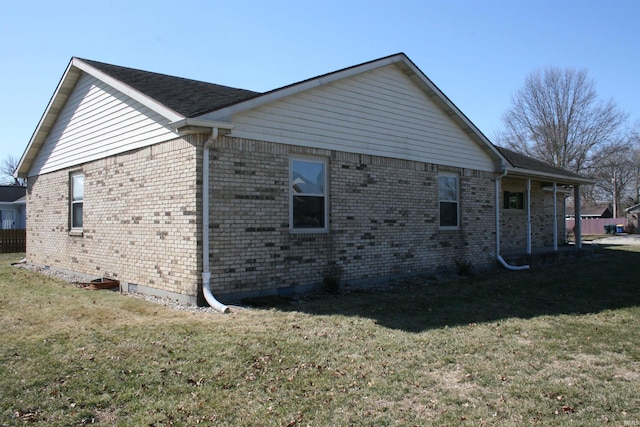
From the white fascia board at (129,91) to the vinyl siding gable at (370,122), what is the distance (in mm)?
1110

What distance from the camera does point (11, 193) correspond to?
113 feet

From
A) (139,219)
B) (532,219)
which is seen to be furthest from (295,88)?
(532,219)

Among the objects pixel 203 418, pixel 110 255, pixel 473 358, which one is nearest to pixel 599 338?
pixel 473 358

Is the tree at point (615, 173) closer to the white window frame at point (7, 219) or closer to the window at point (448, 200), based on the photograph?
the window at point (448, 200)

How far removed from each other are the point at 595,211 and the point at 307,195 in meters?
65.4

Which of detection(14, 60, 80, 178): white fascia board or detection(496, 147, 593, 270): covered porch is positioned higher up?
detection(14, 60, 80, 178): white fascia board

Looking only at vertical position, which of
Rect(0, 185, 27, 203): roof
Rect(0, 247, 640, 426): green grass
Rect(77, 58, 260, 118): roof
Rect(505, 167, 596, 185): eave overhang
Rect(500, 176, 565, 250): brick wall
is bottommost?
Rect(0, 247, 640, 426): green grass

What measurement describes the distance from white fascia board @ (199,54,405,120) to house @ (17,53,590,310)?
0.03 m

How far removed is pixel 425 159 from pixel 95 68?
8251 mm

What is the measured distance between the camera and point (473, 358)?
5422 millimetres

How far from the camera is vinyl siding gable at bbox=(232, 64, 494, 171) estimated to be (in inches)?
364

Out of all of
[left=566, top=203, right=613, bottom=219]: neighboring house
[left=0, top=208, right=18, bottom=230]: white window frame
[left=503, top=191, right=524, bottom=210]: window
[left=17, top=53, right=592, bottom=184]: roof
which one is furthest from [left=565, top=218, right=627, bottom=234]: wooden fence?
[left=0, top=208, right=18, bottom=230]: white window frame

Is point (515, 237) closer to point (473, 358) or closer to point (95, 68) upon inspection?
point (473, 358)

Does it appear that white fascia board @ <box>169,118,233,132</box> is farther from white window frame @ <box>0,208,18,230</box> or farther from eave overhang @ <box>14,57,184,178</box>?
white window frame @ <box>0,208,18,230</box>
